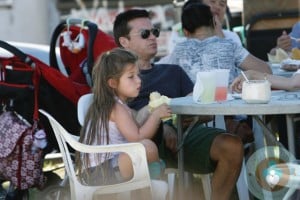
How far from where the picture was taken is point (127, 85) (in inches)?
142

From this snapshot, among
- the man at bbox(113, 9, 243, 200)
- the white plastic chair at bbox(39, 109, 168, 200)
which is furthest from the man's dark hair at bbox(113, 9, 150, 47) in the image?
the white plastic chair at bbox(39, 109, 168, 200)

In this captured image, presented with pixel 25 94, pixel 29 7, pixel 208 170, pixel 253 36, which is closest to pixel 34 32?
pixel 29 7

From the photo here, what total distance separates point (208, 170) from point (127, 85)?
0.60 m

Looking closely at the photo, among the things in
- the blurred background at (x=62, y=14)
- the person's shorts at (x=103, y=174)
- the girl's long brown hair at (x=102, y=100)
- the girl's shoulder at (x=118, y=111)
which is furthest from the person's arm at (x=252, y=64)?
the blurred background at (x=62, y=14)

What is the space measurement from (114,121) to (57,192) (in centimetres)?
115

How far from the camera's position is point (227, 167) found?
366 cm

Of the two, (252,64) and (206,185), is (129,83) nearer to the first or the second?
(206,185)

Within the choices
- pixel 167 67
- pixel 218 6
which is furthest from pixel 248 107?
pixel 218 6

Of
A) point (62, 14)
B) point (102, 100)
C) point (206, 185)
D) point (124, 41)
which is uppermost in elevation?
point (124, 41)

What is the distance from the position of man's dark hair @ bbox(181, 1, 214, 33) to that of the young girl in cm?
92

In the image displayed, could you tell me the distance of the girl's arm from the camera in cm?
346

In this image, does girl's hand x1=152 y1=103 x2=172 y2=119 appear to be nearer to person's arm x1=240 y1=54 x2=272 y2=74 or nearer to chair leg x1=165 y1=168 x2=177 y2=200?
chair leg x1=165 y1=168 x2=177 y2=200

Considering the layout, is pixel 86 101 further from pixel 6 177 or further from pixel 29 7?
pixel 29 7

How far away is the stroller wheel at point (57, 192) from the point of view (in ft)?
14.8
